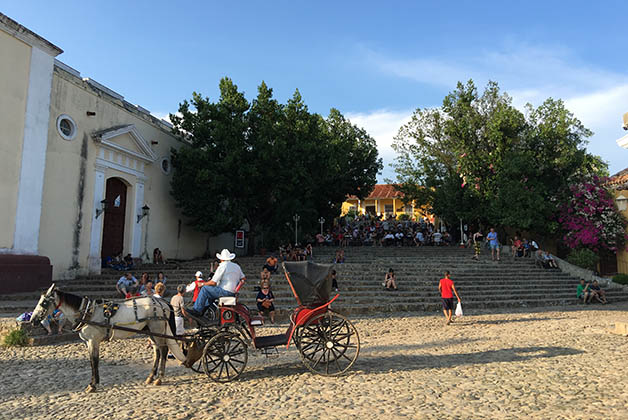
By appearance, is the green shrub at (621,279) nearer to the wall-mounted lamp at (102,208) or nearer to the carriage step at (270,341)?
the carriage step at (270,341)

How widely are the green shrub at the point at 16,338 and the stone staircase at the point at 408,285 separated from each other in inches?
101

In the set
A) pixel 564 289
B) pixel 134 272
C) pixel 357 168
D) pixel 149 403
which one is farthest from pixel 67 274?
pixel 357 168

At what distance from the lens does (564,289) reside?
689 inches

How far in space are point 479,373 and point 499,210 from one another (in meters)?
18.5

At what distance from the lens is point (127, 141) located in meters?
18.1

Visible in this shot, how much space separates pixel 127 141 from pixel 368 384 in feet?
52.6

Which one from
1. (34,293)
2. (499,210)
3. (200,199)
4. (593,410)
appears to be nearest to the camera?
(593,410)

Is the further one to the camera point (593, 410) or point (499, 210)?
point (499, 210)

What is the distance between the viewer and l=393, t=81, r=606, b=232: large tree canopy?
22406mm

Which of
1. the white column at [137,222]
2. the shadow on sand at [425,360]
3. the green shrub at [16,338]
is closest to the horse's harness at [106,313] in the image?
the shadow on sand at [425,360]

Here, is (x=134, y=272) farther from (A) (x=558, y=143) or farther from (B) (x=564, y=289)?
(A) (x=558, y=143)

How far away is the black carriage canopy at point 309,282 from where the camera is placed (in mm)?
6410

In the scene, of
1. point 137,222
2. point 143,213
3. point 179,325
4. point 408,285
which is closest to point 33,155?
point 137,222

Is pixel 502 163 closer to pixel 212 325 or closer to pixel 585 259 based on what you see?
pixel 585 259
